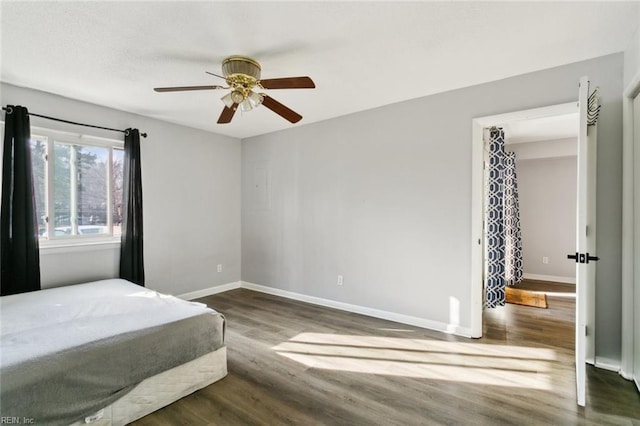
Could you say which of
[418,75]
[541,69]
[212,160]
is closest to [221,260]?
[212,160]

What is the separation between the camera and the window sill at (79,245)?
3078 millimetres

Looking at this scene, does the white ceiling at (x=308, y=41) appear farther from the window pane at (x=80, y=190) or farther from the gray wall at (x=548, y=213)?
the gray wall at (x=548, y=213)

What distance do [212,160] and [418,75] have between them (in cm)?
322

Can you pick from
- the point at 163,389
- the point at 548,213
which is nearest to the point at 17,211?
the point at 163,389

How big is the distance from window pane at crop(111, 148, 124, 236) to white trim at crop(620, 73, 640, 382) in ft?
16.1

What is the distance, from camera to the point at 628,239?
7.23ft

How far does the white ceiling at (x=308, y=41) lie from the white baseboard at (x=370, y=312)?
8.05 feet

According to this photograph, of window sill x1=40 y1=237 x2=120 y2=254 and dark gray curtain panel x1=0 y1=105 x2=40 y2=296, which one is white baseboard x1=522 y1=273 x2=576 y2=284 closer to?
window sill x1=40 y1=237 x2=120 y2=254

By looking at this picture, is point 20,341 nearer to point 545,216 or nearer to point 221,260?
point 221,260

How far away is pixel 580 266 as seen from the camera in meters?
1.97

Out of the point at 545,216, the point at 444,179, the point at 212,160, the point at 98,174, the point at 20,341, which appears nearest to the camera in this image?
the point at 20,341

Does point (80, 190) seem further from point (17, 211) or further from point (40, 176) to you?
point (17, 211)

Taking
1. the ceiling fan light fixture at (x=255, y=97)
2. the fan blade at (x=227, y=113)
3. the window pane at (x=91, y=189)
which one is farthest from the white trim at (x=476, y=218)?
the window pane at (x=91, y=189)

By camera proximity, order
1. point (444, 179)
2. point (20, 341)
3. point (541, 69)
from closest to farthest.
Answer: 1. point (20, 341)
2. point (541, 69)
3. point (444, 179)
